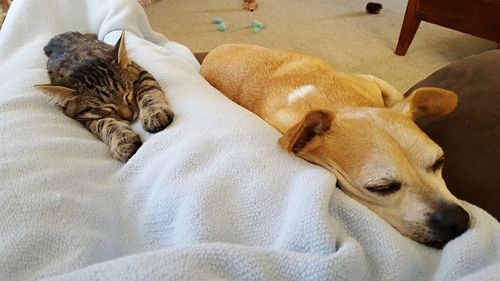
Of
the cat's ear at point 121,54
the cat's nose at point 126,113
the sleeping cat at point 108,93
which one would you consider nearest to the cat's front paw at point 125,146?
the sleeping cat at point 108,93

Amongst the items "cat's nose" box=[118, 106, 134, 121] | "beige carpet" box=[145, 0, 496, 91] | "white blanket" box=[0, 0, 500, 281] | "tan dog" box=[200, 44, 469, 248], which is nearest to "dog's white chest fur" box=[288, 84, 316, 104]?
"tan dog" box=[200, 44, 469, 248]

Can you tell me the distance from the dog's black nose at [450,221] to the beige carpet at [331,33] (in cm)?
175

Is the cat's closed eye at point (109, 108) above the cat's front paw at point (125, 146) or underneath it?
underneath

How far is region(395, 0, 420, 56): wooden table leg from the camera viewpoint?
284 cm

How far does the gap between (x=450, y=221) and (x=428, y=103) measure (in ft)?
1.17

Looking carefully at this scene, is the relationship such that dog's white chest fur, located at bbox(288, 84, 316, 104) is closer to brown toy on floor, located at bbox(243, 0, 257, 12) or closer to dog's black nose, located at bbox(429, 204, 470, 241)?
dog's black nose, located at bbox(429, 204, 470, 241)

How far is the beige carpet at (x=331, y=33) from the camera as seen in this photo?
2854 mm

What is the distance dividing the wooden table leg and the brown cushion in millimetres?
1694

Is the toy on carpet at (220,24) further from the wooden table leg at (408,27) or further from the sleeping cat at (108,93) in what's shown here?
the sleeping cat at (108,93)

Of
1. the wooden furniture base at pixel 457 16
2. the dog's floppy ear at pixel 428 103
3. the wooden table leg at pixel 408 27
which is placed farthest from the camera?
the wooden table leg at pixel 408 27

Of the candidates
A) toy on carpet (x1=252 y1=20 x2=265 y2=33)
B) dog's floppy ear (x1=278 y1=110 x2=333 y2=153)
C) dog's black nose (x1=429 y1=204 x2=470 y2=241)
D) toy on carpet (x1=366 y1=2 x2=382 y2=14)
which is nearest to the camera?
dog's black nose (x1=429 y1=204 x2=470 y2=241)

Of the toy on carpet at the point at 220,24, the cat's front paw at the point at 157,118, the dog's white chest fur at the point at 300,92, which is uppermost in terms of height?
the cat's front paw at the point at 157,118

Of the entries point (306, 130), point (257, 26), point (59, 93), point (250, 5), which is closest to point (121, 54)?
point (59, 93)

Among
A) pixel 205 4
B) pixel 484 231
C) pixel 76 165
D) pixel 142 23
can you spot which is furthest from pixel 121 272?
pixel 205 4
